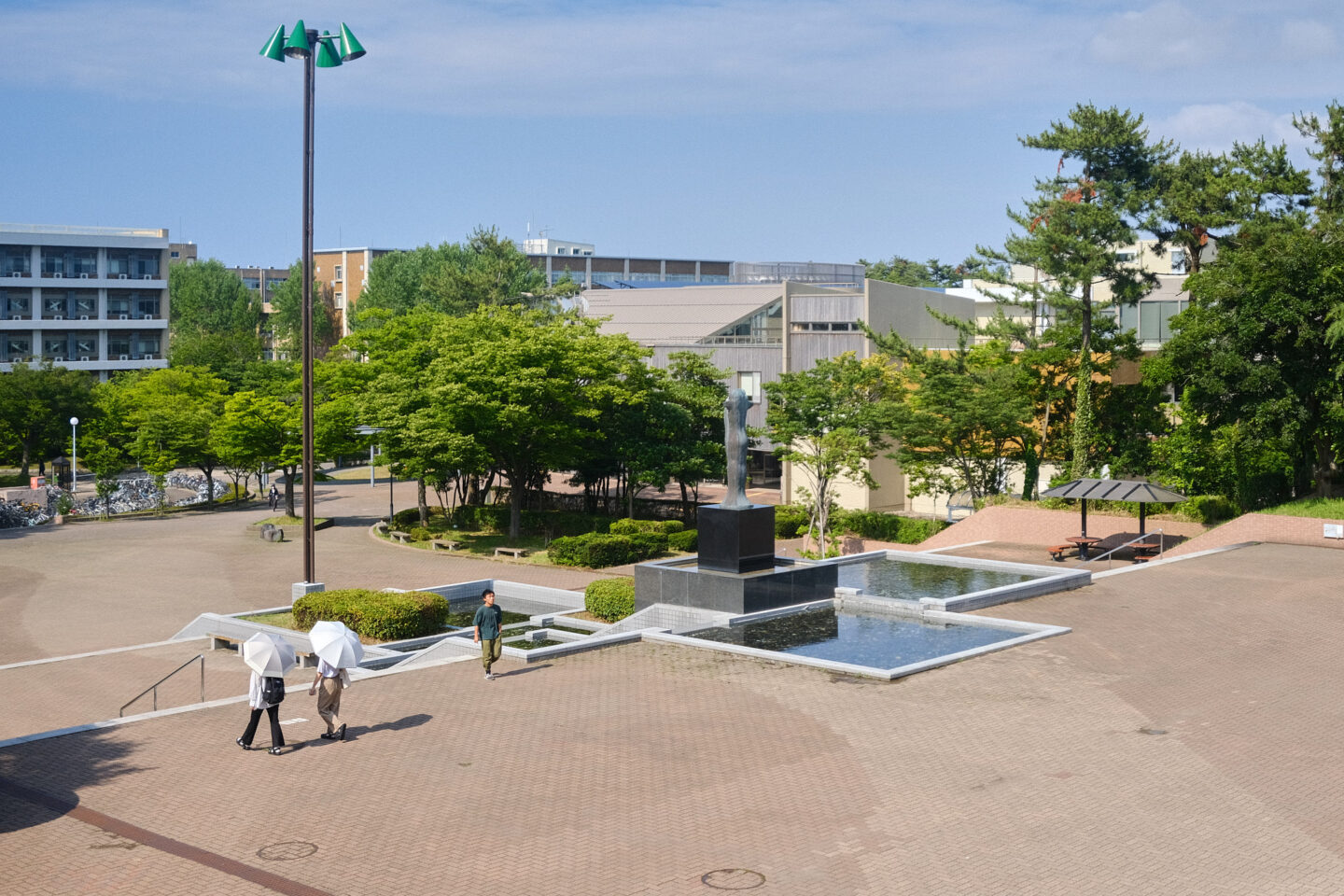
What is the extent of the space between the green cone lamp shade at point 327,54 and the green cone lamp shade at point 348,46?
0.38 m

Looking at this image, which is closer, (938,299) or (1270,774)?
(1270,774)

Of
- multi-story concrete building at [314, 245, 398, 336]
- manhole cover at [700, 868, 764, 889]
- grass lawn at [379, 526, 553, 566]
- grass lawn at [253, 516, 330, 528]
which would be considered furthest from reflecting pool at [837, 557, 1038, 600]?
multi-story concrete building at [314, 245, 398, 336]

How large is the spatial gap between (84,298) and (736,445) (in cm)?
8862

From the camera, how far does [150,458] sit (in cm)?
5669

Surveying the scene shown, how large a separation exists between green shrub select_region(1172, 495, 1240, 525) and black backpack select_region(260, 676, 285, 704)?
29.9m

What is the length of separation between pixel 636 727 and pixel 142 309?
9726 centimetres

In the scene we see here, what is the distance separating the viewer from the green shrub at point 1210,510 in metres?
36.9

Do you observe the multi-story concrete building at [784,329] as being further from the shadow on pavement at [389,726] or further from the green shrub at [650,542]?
the shadow on pavement at [389,726]

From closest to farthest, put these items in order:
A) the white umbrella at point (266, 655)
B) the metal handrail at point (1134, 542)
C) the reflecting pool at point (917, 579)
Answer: the white umbrella at point (266, 655) < the reflecting pool at point (917, 579) < the metal handrail at point (1134, 542)

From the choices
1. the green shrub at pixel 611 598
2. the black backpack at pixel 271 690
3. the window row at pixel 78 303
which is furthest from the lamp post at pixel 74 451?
the black backpack at pixel 271 690

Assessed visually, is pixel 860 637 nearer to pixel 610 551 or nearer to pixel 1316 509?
pixel 610 551

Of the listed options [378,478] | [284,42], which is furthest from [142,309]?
[284,42]

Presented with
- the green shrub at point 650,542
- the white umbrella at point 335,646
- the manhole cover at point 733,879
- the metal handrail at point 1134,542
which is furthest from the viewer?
the green shrub at point 650,542

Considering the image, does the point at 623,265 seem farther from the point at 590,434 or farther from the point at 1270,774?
the point at 1270,774
